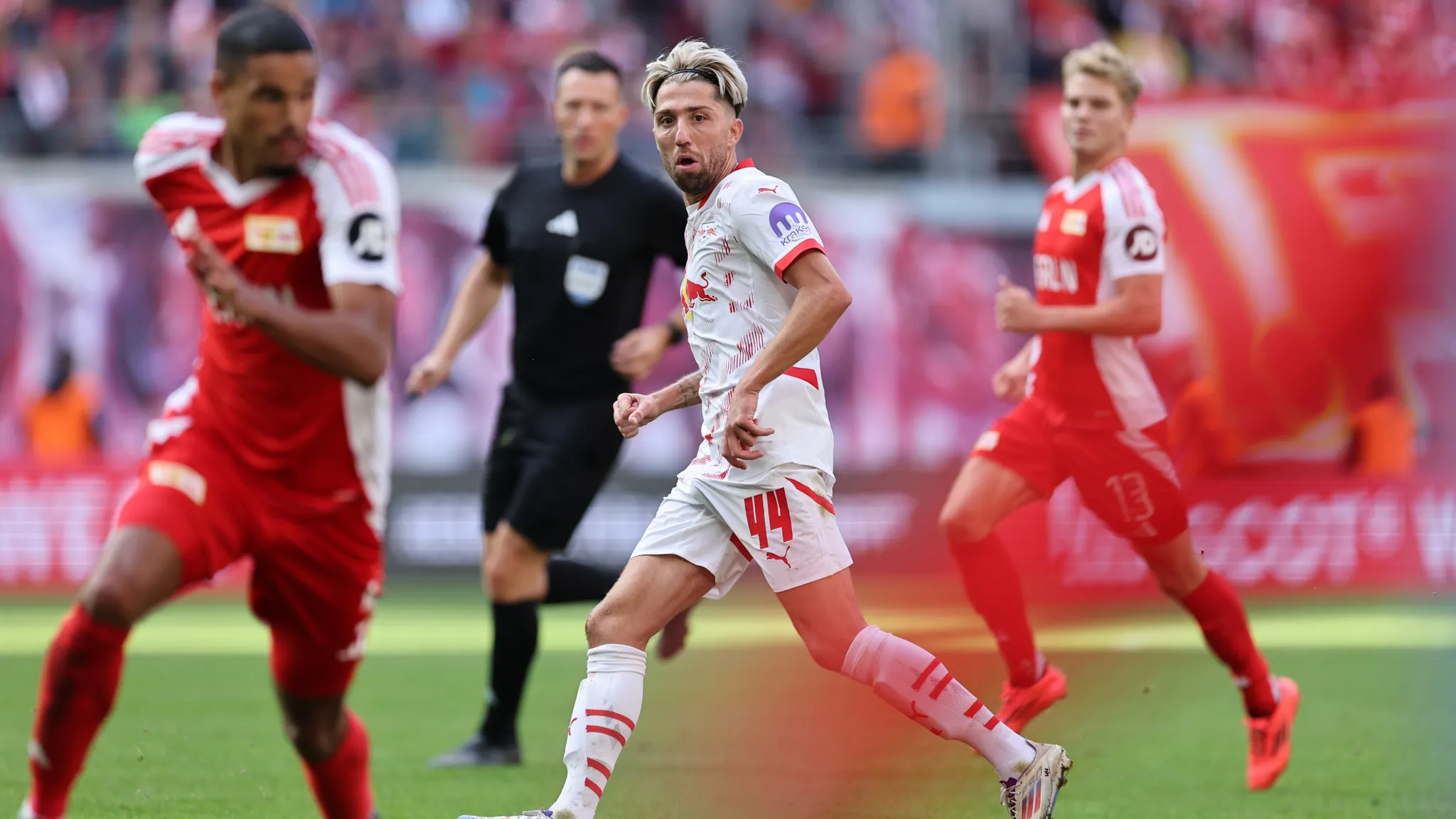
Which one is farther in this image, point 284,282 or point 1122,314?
point 1122,314

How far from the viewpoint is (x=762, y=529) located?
17.3 ft

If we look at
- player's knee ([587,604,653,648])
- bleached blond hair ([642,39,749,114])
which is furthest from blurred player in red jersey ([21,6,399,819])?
bleached blond hair ([642,39,749,114])

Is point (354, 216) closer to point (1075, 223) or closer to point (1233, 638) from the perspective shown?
point (1075, 223)

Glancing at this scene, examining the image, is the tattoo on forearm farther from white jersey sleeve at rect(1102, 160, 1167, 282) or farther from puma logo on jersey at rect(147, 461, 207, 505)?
white jersey sleeve at rect(1102, 160, 1167, 282)

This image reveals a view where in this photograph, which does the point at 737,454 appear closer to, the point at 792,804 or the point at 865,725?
the point at 792,804

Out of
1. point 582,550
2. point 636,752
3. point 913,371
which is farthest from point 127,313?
point 636,752

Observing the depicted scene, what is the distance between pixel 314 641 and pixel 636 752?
10.4 ft

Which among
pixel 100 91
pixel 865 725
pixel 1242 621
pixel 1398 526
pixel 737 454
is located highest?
pixel 100 91

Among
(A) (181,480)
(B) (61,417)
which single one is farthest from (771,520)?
(B) (61,417)

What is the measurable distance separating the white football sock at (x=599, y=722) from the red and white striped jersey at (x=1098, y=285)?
274 cm

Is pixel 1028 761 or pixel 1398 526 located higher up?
pixel 1028 761

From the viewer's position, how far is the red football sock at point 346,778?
5.48 meters

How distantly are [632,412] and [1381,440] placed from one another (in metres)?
12.5

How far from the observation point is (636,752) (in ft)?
26.8
